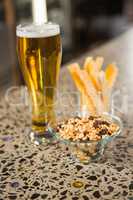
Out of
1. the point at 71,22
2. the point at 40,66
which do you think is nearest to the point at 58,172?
the point at 40,66

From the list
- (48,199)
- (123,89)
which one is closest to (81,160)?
(48,199)

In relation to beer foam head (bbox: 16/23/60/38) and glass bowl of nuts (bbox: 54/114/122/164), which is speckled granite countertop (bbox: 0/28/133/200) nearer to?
glass bowl of nuts (bbox: 54/114/122/164)

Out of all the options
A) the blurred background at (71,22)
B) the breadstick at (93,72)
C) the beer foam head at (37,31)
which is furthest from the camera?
the blurred background at (71,22)

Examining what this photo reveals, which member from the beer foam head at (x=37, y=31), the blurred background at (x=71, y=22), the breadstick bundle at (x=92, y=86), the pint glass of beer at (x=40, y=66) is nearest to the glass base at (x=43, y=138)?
the pint glass of beer at (x=40, y=66)

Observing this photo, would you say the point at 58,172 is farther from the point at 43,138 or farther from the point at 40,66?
the point at 40,66

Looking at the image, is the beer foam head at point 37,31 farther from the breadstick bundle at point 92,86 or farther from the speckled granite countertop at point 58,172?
the speckled granite countertop at point 58,172

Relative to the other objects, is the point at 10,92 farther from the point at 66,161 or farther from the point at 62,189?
the point at 62,189
